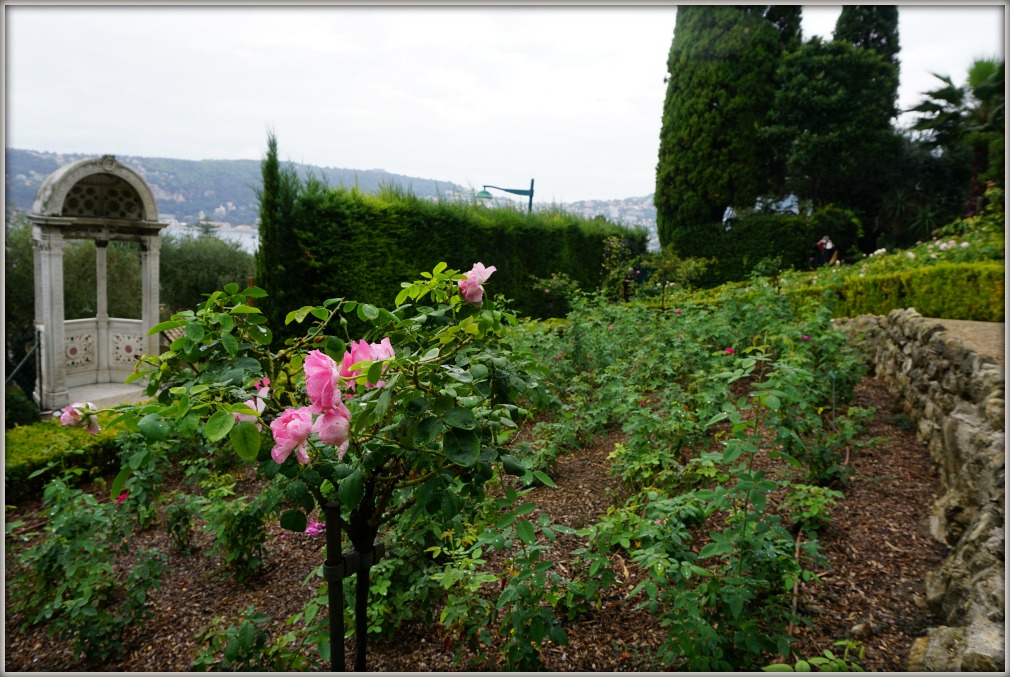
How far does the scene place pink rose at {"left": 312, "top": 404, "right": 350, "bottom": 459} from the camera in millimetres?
1111

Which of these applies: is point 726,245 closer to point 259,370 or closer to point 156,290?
point 156,290

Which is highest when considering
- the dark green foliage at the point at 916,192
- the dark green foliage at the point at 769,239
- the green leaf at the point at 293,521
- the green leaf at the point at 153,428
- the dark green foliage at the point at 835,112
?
the dark green foliage at the point at 835,112

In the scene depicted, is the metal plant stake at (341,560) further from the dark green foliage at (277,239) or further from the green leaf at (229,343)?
the dark green foliage at (277,239)

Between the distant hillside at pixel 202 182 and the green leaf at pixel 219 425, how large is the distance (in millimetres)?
6241

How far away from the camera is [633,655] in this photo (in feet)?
6.19

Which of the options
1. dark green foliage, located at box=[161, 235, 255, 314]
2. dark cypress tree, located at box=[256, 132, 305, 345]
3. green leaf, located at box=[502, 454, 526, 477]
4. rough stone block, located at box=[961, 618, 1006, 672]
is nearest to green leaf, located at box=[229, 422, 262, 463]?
green leaf, located at box=[502, 454, 526, 477]

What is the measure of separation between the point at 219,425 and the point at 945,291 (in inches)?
219

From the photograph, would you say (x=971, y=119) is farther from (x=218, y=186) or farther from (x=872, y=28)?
(x=218, y=186)

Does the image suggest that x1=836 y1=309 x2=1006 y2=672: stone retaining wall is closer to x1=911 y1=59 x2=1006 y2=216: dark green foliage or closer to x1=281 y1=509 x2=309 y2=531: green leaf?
x1=281 y1=509 x2=309 y2=531: green leaf

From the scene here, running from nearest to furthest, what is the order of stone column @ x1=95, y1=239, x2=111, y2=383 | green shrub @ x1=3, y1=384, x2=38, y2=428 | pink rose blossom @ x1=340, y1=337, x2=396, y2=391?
pink rose blossom @ x1=340, y1=337, x2=396, y2=391, green shrub @ x1=3, y1=384, x2=38, y2=428, stone column @ x1=95, y1=239, x2=111, y2=383

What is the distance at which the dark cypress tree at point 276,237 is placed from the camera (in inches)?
256

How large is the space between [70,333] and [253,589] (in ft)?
23.7

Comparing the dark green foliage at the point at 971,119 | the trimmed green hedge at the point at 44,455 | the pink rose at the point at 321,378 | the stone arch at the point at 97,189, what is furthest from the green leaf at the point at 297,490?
the dark green foliage at the point at 971,119

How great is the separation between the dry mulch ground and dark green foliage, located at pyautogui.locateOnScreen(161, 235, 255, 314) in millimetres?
13488
